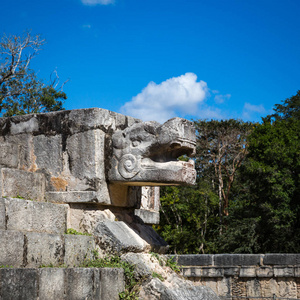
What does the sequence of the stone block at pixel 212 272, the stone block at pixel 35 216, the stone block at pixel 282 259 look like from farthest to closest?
the stone block at pixel 212 272 → the stone block at pixel 282 259 → the stone block at pixel 35 216

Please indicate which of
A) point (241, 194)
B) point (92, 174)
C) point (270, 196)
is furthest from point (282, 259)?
point (241, 194)

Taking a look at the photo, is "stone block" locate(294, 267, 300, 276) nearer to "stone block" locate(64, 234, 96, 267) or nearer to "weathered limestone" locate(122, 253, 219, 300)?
"weathered limestone" locate(122, 253, 219, 300)

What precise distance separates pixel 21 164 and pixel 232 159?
80.2 feet

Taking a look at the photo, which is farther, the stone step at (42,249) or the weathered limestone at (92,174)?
the weathered limestone at (92,174)

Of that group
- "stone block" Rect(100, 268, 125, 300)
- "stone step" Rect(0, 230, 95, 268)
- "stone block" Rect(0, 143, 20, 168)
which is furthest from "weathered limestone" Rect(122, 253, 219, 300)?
"stone block" Rect(0, 143, 20, 168)

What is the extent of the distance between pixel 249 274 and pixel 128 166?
18.4 feet

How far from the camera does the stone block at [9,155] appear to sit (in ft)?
20.9

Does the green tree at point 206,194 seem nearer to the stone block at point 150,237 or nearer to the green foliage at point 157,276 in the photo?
the stone block at point 150,237

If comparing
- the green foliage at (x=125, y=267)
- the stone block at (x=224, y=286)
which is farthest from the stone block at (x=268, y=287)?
the green foliage at (x=125, y=267)

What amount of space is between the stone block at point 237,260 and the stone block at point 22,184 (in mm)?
5826

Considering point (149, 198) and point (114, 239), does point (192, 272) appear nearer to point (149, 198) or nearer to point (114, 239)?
point (149, 198)

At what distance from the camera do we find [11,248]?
16.8 feet

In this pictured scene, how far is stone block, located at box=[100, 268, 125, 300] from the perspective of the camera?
5.56 m

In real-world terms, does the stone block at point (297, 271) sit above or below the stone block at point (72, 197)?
below
